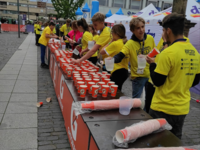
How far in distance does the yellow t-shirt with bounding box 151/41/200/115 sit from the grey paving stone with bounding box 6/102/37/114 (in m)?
2.94

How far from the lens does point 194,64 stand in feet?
6.27

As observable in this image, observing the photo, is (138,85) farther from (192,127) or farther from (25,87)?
(25,87)

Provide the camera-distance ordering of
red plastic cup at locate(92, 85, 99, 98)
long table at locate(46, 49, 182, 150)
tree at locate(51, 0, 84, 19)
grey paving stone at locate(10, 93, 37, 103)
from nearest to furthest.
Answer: long table at locate(46, 49, 182, 150) → red plastic cup at locate(92, 85, 99, 98) → grey paving stone at locate(10, 93, 37, 103) → tree at locate(51, 0, 84, 19)

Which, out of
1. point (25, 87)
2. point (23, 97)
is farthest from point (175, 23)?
point (25, 87)

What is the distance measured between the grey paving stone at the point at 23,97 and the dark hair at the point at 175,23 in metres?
3.71

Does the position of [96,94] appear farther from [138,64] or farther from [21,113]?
[21,113]

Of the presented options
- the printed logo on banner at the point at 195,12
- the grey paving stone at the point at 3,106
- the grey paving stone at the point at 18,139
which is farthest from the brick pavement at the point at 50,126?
the printed logo on banner at the point at 195,12

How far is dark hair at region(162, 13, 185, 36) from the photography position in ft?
5.91

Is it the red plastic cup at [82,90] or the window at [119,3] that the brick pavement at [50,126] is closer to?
the red plastic cup at [82,90]

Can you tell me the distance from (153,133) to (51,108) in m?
3.04

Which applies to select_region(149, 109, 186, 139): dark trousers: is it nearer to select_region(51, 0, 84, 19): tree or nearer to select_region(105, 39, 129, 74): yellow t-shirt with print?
select_region(105, 39, 129, 74): yellow t-shirt with print

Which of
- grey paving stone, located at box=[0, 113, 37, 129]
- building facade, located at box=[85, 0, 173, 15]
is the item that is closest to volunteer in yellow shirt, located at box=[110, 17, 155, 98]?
grey paving stone, located at box=[0, 113, 37, 129]

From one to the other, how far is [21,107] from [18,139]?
1.29 meters

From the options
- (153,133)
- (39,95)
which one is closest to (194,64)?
(153,133)
